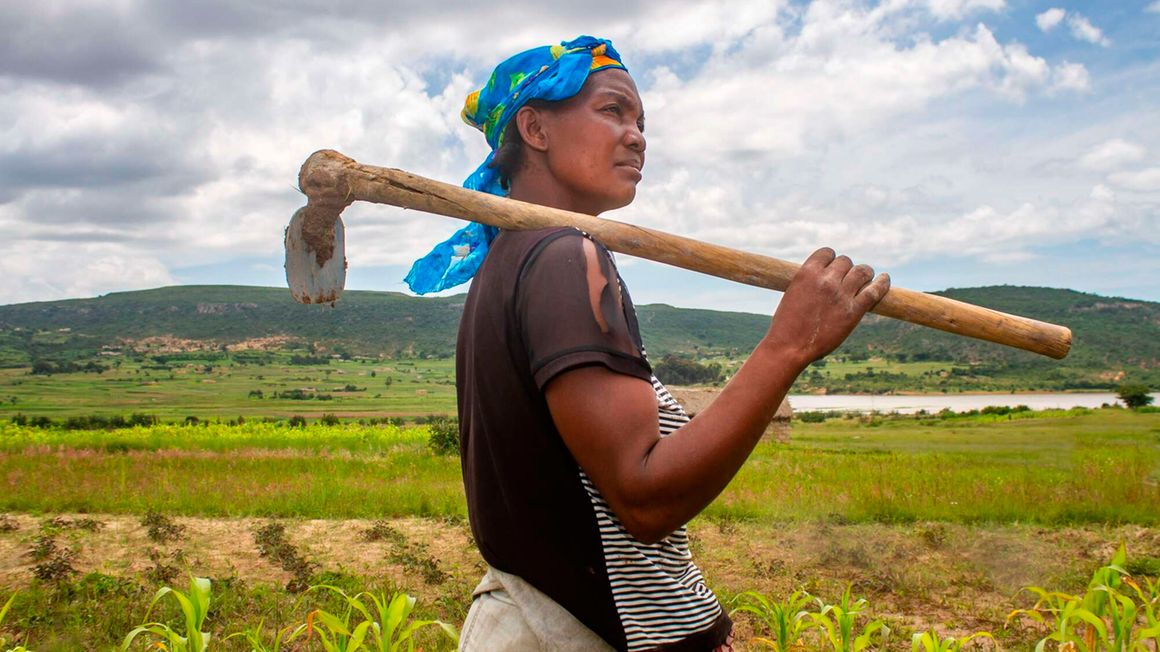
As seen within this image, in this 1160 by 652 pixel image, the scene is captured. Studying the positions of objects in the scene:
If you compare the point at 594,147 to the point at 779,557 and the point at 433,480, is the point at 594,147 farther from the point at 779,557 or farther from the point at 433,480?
the point at 433,480

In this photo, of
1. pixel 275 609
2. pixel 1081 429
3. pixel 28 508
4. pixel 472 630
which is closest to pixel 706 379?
pixel 1081 429

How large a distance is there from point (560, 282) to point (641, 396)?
190mm

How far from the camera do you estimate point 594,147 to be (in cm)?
150

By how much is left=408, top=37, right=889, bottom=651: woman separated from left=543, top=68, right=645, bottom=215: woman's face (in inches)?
0.6

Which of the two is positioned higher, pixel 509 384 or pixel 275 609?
pixel 509 384

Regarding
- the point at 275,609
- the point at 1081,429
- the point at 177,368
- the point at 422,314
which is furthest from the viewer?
the point at 422,314

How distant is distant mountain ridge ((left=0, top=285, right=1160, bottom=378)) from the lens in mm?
52719

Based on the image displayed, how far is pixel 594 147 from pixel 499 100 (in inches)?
8.5

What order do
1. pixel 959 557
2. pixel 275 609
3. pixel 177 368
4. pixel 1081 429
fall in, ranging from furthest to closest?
pixel 177 368
pixel 1081 429
pixel 959 557
pixel 275 609

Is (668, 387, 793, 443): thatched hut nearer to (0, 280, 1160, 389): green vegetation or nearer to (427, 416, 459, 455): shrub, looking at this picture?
(427, 416, 459, 455): shrub

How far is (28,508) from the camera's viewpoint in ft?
33.2

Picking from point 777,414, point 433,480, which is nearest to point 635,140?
point 433,480

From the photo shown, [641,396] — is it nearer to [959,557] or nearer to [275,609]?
[275,609]

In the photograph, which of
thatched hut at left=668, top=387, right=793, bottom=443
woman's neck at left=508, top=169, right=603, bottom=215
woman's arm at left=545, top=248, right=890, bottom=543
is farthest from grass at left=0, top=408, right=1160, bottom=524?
Answer: woman's arm at left=545, top=248, right=890, bottom=543
